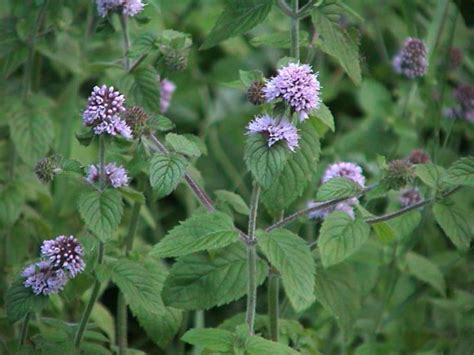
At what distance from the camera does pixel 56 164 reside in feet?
5.98

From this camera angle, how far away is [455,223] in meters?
1.95

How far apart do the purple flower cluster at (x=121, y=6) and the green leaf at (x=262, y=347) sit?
862mm

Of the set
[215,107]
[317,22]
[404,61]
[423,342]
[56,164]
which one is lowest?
[423,342]

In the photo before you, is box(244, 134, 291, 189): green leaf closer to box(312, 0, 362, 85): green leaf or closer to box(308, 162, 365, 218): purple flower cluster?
box(312, 0, 362, 85): green leaf

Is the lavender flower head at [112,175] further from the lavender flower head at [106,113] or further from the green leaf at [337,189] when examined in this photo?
the green leaf at [337,189]

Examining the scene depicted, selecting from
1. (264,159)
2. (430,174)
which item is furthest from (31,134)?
(430,174)

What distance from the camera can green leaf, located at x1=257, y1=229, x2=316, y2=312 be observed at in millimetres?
1771

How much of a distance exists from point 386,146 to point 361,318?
0.73 metres

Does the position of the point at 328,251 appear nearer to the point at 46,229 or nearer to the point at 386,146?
the point at 46,229

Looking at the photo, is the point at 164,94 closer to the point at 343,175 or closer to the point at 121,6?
the point at 121,6

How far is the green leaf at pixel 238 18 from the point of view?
2.01m

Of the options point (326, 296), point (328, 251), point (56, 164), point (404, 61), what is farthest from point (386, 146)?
point (56, 164)

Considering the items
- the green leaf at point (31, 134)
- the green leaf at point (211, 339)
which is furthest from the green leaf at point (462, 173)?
the green leaf at point (31, 134)

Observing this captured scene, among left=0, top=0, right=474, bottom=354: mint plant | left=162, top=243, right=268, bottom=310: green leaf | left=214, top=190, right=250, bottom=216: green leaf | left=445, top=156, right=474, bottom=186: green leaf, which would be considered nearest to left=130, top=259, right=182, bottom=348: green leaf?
left=0, top=0, right=474, bottom=354: mint plant
